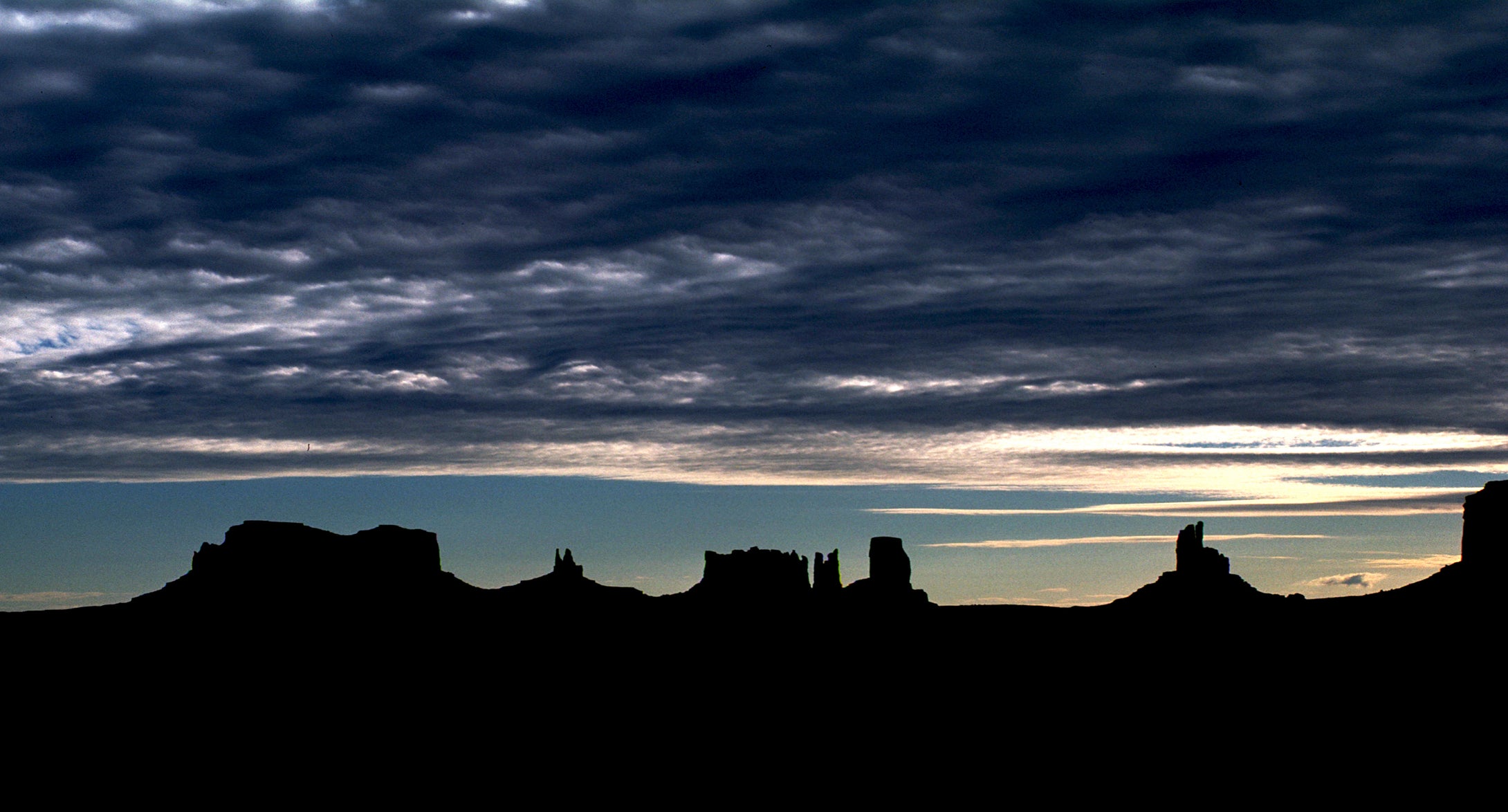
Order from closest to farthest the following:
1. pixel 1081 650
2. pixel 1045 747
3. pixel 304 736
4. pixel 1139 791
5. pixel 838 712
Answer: pixel 1139 791 < pixel 1045 747 < pixel 304 736 < pixel 838 712 < pixel 1081 650

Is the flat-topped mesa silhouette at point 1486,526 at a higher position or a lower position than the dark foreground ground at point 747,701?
higher

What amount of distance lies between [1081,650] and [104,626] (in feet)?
435

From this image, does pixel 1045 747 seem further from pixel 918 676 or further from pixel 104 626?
pixel 104 626

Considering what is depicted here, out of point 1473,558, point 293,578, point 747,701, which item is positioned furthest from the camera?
point 293,578

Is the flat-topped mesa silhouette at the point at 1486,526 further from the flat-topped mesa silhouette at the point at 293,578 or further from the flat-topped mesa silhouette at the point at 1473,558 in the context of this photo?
the flat-topped mesa silhouette at the point at 293,578

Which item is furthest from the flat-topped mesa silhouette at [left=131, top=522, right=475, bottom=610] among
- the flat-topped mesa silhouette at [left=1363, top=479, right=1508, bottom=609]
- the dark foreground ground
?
the flat-topped mesa silhouette at [left=1363, top=479, right=1508, bottom=609]

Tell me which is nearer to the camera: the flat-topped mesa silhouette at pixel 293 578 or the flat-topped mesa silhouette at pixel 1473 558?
the flat-topped mesa silhouette at pixel 1473 558

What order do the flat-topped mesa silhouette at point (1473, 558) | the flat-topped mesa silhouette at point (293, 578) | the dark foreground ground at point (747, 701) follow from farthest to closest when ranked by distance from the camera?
the flat-topped mesa silhouette at point (293, 578), the flat-topped mesa silhouette at point (1473, 558), the dark foreground ground at point (747, 701)

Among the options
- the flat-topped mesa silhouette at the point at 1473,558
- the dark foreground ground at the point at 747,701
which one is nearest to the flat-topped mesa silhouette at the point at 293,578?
the dark foreground ground at the point at 747,701

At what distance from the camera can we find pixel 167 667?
160500mm

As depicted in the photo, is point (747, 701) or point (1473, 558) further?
point (1473, 558)

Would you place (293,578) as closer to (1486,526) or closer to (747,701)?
(747,701)

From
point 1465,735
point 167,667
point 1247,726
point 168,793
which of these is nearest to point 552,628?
point 167,667

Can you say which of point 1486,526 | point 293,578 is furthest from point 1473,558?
point 293,578
